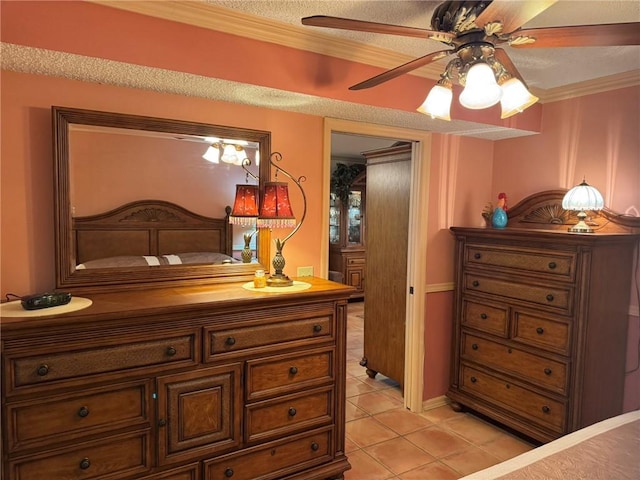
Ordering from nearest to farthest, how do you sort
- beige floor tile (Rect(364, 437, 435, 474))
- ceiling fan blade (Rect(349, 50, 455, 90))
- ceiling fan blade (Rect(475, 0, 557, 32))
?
ceiling fan blade (Rect(475, 0, 557, 32)) < ceiling fan blade (Rect(349, 50, 455, 90)) < beige floor tile (Rect(364, 437, 435, 474))

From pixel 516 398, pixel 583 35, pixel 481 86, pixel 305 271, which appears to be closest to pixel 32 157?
pixel 305 271

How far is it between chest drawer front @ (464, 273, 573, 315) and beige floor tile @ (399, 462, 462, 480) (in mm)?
1186

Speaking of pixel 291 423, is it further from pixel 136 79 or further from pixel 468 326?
pixel 136 79

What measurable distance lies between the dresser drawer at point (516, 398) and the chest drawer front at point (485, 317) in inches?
13.3

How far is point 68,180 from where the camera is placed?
199 cm

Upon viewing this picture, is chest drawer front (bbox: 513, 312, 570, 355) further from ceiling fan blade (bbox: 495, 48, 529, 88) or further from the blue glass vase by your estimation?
ceiling fan blade (bbox: 495, 48, 529, 88)

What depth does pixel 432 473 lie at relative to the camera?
2.46m

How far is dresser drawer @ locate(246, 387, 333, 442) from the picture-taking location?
2086 millimetres

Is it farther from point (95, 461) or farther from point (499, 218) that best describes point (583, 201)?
point (95, 461)

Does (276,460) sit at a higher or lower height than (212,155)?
lower

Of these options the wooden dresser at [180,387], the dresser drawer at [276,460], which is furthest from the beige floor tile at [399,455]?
the dresser drawer at [276,460]

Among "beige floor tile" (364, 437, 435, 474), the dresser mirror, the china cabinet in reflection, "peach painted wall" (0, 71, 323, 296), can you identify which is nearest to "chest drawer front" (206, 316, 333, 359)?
the dresser mirror

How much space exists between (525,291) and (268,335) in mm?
1772

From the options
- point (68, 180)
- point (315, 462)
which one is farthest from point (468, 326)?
point (68, 180)
